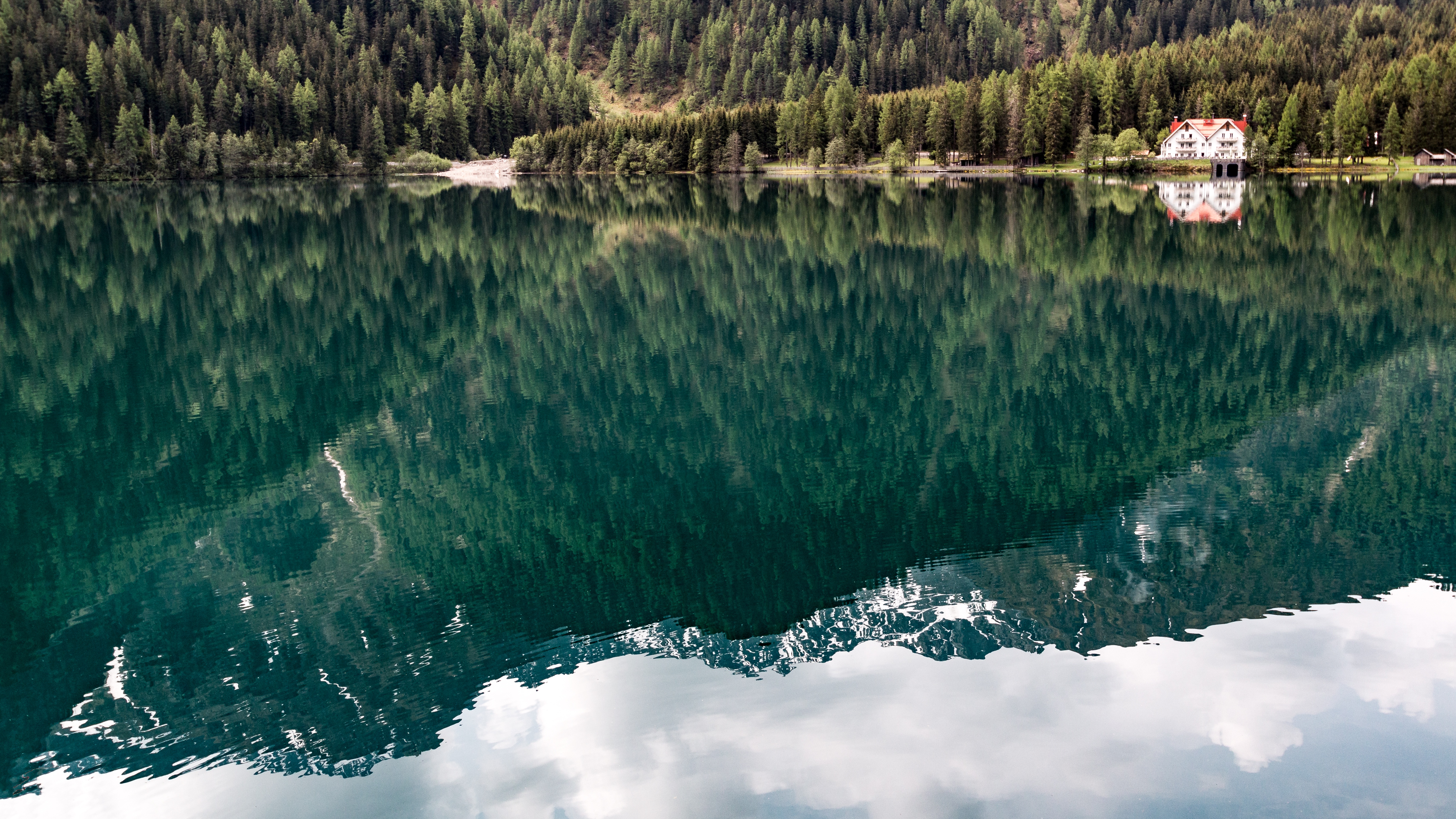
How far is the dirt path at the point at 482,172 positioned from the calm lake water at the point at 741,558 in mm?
110247

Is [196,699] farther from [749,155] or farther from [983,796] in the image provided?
[749,155]

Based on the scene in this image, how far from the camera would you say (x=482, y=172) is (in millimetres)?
152125

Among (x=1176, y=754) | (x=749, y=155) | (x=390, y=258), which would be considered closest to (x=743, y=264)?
(x=390, y=258)

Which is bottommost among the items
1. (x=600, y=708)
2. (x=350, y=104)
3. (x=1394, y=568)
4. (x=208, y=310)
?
(x=1394, y=568)

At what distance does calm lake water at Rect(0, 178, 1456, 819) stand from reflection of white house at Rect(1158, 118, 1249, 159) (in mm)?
86517

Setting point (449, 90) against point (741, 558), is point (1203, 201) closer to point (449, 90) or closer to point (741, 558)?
point (741, 558)

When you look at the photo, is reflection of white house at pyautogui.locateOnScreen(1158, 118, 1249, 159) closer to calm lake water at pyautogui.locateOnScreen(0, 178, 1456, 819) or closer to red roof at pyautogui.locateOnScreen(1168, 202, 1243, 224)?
red roof at pyautogui.locateOnScreen(1168, 202, 1243, 224)

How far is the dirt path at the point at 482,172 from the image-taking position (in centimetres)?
13612

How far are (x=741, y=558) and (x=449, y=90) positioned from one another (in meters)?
185

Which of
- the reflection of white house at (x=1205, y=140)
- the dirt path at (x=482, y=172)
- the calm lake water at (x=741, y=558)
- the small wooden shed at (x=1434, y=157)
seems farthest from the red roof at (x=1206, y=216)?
the dirt path at (x=482, y=172)

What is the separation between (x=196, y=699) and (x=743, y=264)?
28768 mm

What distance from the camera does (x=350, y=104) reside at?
149750 millimetres

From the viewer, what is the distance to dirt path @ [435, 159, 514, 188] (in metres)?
136

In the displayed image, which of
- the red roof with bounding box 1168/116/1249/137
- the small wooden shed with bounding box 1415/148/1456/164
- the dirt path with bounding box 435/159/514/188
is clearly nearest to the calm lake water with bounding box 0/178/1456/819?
the small wooden shed with bounding box 1415/148/1456/164
